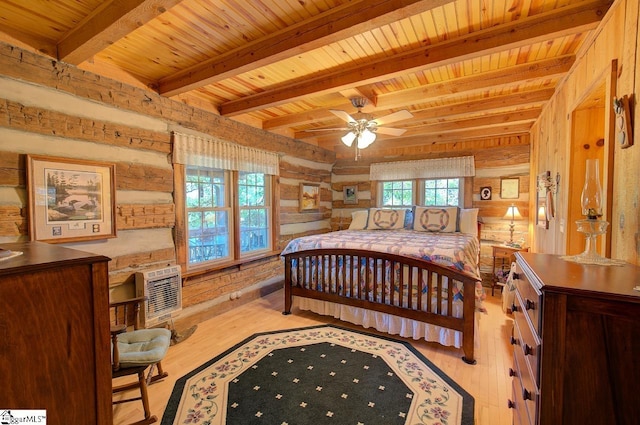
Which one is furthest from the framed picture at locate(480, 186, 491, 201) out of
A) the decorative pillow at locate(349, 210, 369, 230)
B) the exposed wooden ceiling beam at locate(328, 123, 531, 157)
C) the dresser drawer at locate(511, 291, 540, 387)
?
the dresser drawer at locate(511, 291, 540, 387)

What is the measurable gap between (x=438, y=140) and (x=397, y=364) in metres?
3.64

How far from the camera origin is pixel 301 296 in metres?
3.36

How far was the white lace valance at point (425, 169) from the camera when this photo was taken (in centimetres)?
463

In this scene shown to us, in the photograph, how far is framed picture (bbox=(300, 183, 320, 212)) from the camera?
4.86 m

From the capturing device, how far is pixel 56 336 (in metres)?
0.95

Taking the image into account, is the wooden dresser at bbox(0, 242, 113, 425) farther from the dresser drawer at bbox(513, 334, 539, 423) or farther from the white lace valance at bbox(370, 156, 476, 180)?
the white lace valance at bbox(370, 156, 476, 180)

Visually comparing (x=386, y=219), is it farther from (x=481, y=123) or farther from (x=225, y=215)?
(x=225, y=215)

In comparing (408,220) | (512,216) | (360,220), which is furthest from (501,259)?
(360,220)

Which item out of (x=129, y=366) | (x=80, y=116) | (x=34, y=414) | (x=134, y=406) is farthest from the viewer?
(x=80, y=116)

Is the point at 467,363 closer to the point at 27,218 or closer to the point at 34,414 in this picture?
the point at 34,414

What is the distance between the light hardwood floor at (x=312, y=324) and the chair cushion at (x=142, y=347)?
1.29 feet

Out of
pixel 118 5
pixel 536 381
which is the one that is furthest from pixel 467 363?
pixel 118 5

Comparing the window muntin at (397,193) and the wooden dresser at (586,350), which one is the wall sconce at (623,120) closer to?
the wooden dresser at (586,350)

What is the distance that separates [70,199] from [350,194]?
14.1 ft
